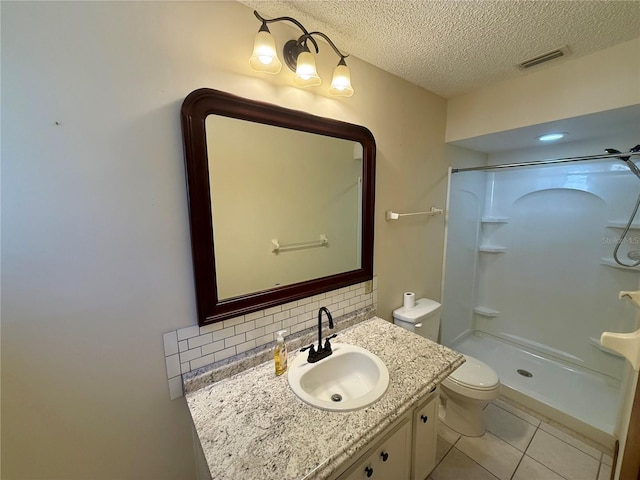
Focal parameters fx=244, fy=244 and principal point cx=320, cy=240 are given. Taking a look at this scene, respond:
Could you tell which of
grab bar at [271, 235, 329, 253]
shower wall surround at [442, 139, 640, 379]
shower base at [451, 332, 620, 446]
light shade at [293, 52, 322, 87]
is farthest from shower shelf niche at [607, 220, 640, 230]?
light shade at [293, 52, 322, 87]

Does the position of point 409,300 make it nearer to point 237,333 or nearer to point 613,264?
point 237,333

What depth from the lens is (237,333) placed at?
1.10 m

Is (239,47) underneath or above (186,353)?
above

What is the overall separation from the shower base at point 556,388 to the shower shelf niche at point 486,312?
282 millimetres

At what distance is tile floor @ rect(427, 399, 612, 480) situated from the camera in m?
1.43

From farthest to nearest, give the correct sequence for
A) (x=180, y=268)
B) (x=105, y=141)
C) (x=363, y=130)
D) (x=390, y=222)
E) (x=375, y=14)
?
(x=390, y=222) < (x=363, y=130) < (x=375, y=14) < (x=180, y=268) < (x=105, y=141)

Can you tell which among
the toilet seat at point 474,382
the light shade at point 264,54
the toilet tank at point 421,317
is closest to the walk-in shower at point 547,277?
the toilet tank at point 421,317

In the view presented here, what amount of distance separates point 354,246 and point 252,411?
3.22 feet

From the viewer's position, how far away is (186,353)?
98 cm

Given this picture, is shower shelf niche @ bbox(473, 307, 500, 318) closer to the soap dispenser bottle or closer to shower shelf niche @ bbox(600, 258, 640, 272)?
shower shelf niche @ bbox(600, 258, 640, 272)

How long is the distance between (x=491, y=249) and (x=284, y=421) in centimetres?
268

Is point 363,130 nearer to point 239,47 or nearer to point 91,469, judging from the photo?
point 239,47

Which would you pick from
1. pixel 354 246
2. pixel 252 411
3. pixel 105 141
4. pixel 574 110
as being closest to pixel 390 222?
pixel 354 246

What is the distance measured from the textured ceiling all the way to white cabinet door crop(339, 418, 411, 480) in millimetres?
1749
